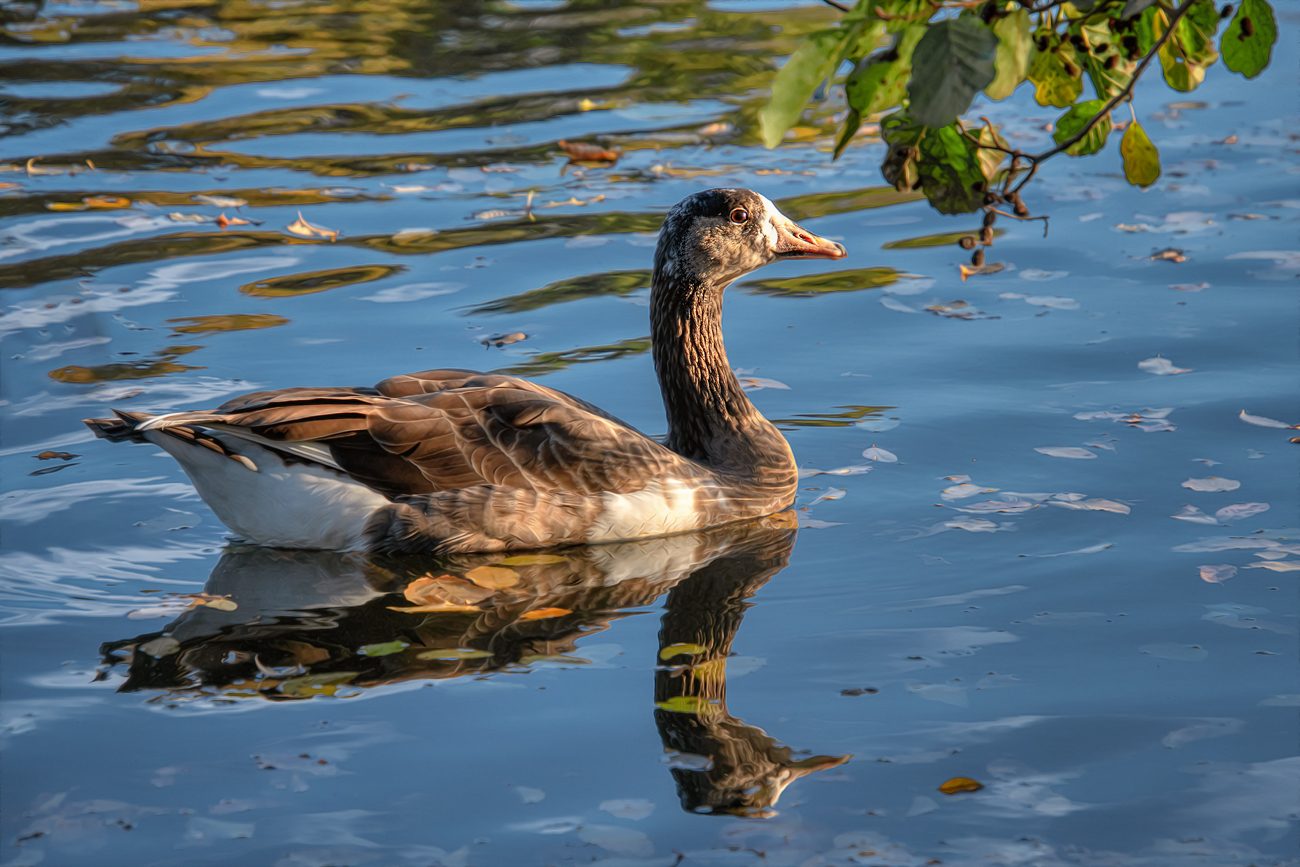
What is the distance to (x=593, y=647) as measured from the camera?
613 cm

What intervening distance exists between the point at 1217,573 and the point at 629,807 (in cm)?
352

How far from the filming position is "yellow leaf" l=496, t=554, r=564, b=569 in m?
7.14

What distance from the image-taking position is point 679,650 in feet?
19.9

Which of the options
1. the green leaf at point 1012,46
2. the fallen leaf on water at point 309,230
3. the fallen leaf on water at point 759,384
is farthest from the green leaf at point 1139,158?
the fallen leaf on water at point 309,230

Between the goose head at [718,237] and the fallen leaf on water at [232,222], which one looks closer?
the goose head at [718,237]

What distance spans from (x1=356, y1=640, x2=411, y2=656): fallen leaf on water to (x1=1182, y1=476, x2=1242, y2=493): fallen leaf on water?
4.63 metres

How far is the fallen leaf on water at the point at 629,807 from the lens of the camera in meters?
4.81

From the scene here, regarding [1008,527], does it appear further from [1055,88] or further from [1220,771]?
[1055,88]

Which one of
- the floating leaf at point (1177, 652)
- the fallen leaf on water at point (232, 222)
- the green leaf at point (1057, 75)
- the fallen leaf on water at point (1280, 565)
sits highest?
the green leaf at point (1057, 75)

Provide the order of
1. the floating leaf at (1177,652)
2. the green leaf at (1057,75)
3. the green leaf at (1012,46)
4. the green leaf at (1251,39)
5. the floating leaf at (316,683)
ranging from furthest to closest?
the floating leaf at (1177,652), the floating leaf at (316,683), the green leaf at (1057,75), the green leaf at (1251,39), the green leaf at (1012,46)

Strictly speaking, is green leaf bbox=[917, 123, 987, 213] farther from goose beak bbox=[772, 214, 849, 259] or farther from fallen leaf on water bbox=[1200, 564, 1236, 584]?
goose beak bbox=[772, 214, 849, 259]

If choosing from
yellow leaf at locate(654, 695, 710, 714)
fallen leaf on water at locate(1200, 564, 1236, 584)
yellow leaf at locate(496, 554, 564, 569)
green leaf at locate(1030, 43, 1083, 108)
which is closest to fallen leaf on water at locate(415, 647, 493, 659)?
yellow leaf at locate(654, 695, 710, 714)

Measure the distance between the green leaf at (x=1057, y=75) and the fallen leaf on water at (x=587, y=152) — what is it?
10.8m

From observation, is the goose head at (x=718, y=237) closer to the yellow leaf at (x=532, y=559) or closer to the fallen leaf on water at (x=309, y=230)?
the yellow leaf at (x=532, y=559)
